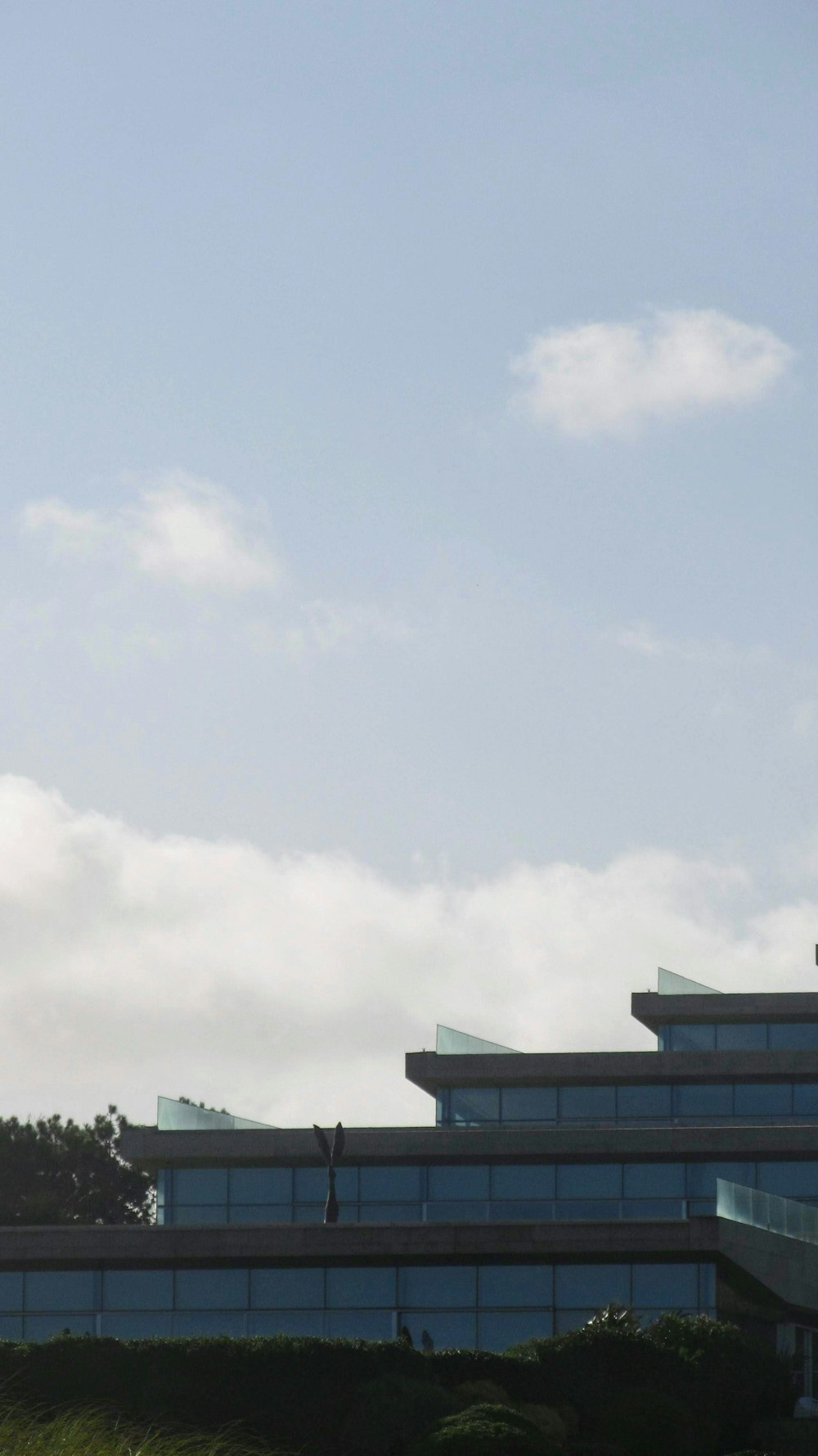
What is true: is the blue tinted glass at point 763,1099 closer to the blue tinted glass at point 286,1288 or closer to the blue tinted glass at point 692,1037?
the blue tinted glass at point 692,1037

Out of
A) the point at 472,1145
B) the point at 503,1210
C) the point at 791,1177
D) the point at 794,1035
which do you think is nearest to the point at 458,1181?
the point at 472,1145

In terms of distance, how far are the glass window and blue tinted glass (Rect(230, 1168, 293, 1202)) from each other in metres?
10.6

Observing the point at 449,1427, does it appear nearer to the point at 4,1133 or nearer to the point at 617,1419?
the point at 617,1419

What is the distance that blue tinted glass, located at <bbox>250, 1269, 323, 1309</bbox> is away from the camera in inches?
1853

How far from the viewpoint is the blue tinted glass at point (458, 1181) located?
184 feet

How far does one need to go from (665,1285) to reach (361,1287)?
6.93m

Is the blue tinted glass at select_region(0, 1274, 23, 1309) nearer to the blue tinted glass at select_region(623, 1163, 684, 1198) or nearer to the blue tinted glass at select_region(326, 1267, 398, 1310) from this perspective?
the blue tinted glass at select_region(326, 1267, 398, 1310)

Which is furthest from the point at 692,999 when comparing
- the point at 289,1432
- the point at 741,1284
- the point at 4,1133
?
the point at 4,1133

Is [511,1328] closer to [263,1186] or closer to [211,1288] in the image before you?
[211,1288]

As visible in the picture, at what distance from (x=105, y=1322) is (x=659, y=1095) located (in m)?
22.0

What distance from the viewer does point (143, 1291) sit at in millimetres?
47344

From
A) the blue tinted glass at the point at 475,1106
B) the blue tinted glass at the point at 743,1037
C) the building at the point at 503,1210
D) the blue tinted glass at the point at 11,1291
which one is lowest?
the blue tinted glass at the point at 11,1291

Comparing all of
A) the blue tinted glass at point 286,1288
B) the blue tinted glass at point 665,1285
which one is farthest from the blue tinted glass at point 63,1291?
the blue tinted glass at point 665,1285

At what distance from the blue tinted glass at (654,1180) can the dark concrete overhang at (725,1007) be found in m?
11.2
